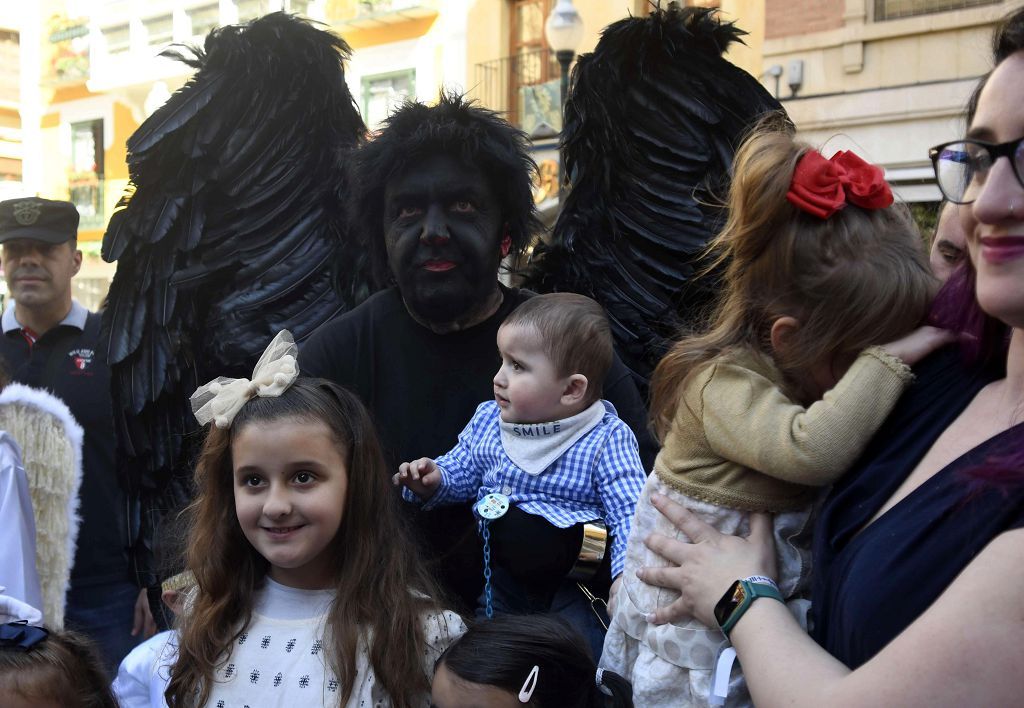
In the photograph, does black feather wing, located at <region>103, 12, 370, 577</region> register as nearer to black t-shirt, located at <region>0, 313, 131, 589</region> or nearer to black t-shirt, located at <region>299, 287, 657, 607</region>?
black t-shirt, located at <region>299, 287, 657, 607</region>

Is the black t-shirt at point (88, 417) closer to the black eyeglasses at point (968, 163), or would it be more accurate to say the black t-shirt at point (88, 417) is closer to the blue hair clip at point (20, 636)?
the blue hair clip at point (20, 636)

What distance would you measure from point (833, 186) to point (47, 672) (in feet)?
5.57

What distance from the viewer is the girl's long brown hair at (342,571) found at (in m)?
1.98

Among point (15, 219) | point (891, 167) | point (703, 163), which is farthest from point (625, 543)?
point (891, 167)

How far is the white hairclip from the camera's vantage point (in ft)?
5.87

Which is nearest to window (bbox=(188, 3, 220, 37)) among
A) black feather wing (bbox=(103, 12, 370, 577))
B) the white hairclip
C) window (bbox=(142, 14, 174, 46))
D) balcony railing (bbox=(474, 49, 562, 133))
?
→ window (bbox=(142, 14, 174, 46))

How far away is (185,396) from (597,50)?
1597mm

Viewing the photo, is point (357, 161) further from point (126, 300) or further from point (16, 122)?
point (16, 122)

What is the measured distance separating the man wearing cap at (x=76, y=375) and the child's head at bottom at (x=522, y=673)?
212cm

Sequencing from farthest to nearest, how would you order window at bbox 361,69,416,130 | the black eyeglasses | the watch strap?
window at bbox 361,69,416,130, the watch strap, the black eyeglasses

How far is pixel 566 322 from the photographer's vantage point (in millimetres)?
2344

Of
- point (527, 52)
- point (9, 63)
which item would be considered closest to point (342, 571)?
point (527, 52)

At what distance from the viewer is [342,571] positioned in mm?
2107

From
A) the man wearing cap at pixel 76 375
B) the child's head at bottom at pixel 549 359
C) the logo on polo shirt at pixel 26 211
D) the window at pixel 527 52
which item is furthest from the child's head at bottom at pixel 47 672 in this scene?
the window at pixel 527 52
